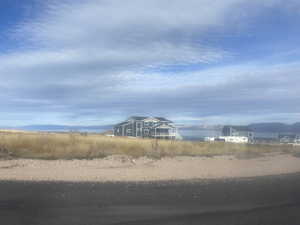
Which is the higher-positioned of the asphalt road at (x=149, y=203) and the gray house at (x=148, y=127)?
the gray house at (x=148, y=127)

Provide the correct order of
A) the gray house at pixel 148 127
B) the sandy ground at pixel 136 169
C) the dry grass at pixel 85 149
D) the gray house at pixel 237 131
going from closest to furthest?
the sandy ground at pixel 136 169 → the dry grass at pixel 85 149 → the gray house at pixel 148 127 → the gray house at pixel 237 131

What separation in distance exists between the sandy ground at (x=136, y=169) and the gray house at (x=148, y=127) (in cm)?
3515

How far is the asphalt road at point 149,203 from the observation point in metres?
14.4

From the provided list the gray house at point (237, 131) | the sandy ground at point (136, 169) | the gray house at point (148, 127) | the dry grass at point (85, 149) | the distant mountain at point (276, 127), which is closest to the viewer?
the sandy ground at point (136, 169)

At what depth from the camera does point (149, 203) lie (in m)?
17.8

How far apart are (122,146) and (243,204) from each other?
2477 cm

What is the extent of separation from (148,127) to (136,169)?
44.5 m

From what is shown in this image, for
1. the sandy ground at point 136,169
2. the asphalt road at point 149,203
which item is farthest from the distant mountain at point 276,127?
the asphalt road at point 149,203

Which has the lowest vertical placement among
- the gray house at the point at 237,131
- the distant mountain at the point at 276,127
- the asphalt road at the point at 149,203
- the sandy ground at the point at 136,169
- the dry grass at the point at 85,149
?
the asphalt road at the point at 149,203

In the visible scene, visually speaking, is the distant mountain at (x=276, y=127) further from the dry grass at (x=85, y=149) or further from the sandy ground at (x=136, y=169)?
the sandy ground at (x=136, y=169)

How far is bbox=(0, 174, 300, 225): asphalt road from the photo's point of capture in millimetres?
14372

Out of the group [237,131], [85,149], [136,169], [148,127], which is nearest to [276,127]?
[237,131]

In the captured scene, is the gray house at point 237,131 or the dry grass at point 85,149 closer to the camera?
the dry grass at point 85,149

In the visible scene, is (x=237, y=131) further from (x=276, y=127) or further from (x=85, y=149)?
(x=85, y=149)
